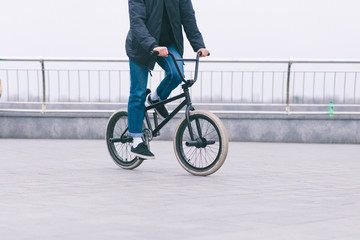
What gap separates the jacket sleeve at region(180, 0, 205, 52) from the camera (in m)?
6.57

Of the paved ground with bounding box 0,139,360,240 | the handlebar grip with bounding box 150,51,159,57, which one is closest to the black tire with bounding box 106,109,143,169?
the paved ground with bounding box 0,139,360,240

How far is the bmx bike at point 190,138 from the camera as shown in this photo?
6094 millimetres

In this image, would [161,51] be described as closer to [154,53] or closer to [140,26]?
[154,53]

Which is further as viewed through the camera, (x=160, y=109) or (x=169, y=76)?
(x=160, y=109)

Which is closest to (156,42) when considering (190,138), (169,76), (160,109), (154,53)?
(154,53)

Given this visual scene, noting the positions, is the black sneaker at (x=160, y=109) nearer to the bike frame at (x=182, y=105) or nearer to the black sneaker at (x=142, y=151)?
the bike frame at (x=182, y=105)

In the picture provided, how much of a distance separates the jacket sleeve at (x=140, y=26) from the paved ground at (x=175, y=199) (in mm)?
1268

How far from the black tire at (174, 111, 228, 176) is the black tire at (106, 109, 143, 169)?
0.59m

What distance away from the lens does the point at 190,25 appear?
6.60 m

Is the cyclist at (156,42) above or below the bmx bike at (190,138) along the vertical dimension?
above

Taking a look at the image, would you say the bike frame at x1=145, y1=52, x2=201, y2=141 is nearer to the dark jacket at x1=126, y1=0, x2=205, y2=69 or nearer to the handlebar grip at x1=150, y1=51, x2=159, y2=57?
the handlebar grip at x1=150, y1=51, x2=159, y2=57

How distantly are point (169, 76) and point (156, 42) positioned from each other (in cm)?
39

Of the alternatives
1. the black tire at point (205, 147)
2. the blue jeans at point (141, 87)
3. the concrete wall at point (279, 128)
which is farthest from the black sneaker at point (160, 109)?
the concrete wall at point (279, 128)

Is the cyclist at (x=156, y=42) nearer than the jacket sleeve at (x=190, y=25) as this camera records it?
Yes
